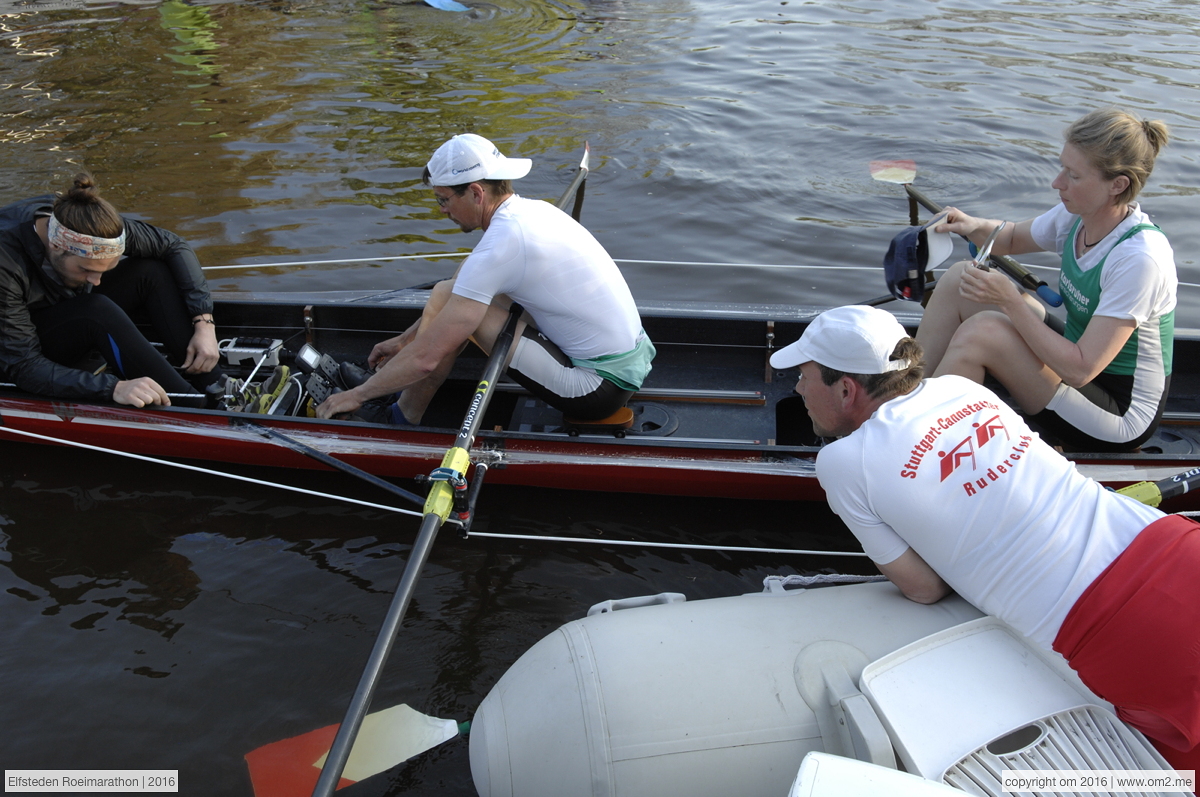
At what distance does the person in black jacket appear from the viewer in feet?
13.1

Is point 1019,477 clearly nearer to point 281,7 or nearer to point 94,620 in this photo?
point 94,620

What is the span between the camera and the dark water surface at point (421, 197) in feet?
12.2

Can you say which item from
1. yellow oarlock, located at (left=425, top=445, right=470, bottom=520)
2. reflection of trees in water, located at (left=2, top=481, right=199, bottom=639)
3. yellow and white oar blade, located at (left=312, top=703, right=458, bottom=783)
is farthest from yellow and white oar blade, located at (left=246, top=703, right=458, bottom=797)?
reflection of trees in water, located at (left=2, top=481, right=199, bottom=639)

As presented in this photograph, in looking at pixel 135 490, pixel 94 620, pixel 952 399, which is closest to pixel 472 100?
pixel 135 490

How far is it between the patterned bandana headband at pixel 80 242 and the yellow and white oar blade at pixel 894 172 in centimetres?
445

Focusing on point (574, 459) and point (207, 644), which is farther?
point (574, 459)

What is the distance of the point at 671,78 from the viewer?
11391mm

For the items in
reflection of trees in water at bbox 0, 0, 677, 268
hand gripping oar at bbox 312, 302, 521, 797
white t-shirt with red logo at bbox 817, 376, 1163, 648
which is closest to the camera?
white t-shirt with red logo at bbox 817, 376, 1163, 648

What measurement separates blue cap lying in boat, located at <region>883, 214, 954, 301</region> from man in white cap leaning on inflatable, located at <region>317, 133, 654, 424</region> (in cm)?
133

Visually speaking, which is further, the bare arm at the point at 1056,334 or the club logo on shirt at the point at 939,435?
the bare arm at the point at 1056,334

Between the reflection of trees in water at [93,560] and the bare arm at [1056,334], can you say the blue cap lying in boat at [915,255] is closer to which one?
the bare arm at [1056,334]

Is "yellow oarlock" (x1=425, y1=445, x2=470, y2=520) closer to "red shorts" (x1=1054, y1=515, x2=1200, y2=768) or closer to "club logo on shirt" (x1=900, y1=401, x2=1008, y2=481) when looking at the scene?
"club logo on shirt" (x1=900, y1=401, x2=1008, y2=481)

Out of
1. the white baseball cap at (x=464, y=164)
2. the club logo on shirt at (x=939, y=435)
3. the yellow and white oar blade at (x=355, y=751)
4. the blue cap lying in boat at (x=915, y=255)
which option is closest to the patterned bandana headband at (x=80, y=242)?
the white baseball cap at (x=464, y=164)

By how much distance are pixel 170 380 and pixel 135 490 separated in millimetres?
689
